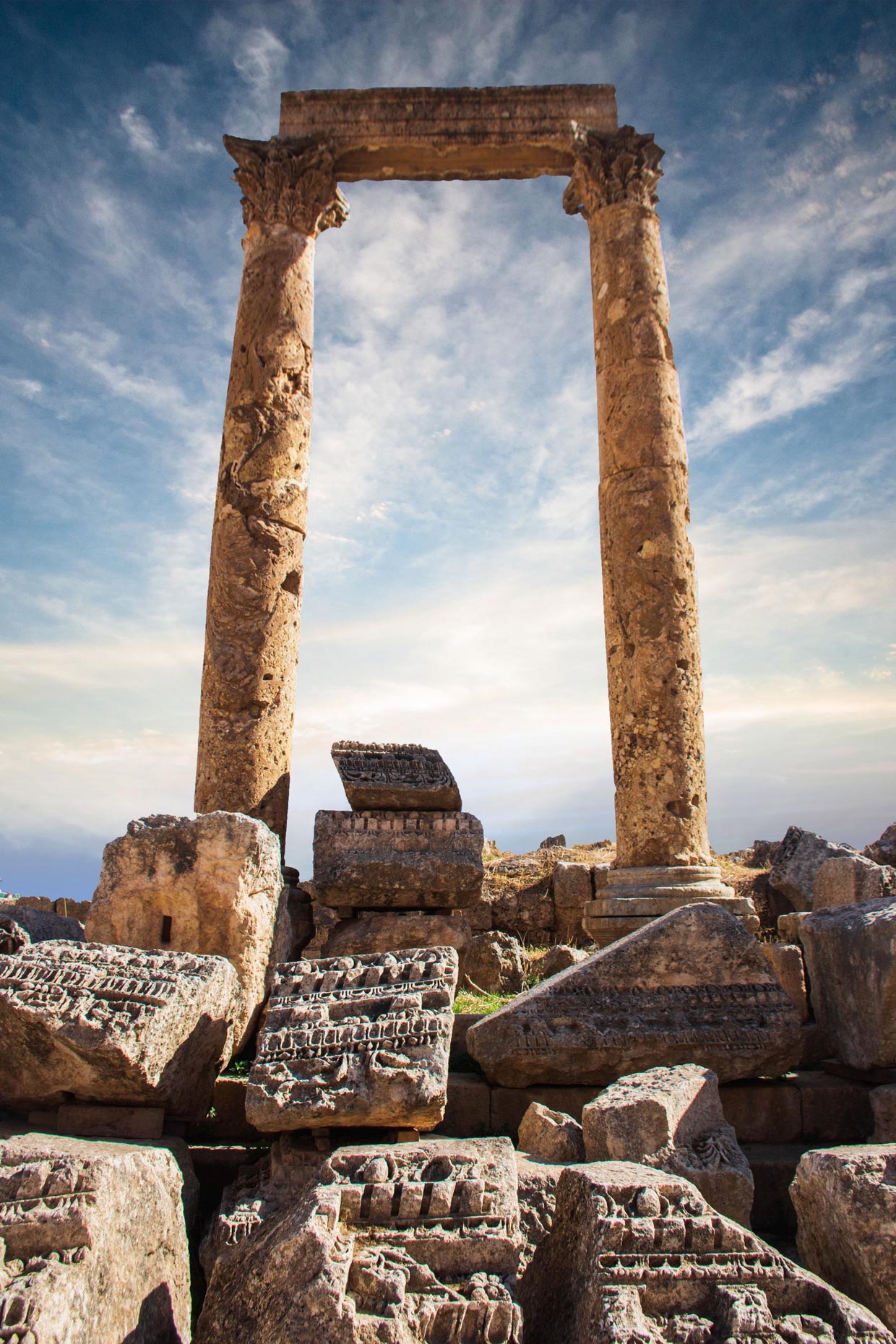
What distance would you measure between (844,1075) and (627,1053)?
1314 mm

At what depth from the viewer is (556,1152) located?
3596 millimetres

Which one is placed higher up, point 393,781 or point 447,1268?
point 393,781

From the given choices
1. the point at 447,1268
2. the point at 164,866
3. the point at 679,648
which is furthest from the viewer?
the point at 679,648

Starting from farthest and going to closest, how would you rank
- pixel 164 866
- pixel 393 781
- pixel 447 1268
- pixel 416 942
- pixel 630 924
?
1. pixel 630 924
2. pixel 393 781
3. pixel 416 942
4. pixel 164 866
5. pixel 447 1268

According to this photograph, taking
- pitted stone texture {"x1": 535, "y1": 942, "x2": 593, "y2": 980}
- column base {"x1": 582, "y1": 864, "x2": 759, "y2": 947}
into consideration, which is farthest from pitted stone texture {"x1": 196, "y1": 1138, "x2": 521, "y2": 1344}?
column base {"x1": 582, "y1": 864, "x2": 759, "y2": 947}

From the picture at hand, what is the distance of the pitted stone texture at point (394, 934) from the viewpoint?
6.51m

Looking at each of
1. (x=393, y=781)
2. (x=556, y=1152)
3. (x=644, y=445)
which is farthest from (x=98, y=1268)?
(x=644, y=445)

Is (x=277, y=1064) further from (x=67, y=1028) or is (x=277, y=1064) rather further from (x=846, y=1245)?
(x=846, y=1245)

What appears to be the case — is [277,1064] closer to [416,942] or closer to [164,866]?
[164,866]

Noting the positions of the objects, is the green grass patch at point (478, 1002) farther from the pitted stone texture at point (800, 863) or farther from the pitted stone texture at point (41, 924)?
the pitted stone texture at point (800, 863)

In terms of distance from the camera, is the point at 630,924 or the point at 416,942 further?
the point at 630,924

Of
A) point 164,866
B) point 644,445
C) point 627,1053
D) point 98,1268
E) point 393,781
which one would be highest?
A: point 644,445

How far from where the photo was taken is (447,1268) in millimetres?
2588

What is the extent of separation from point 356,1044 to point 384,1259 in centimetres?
113
